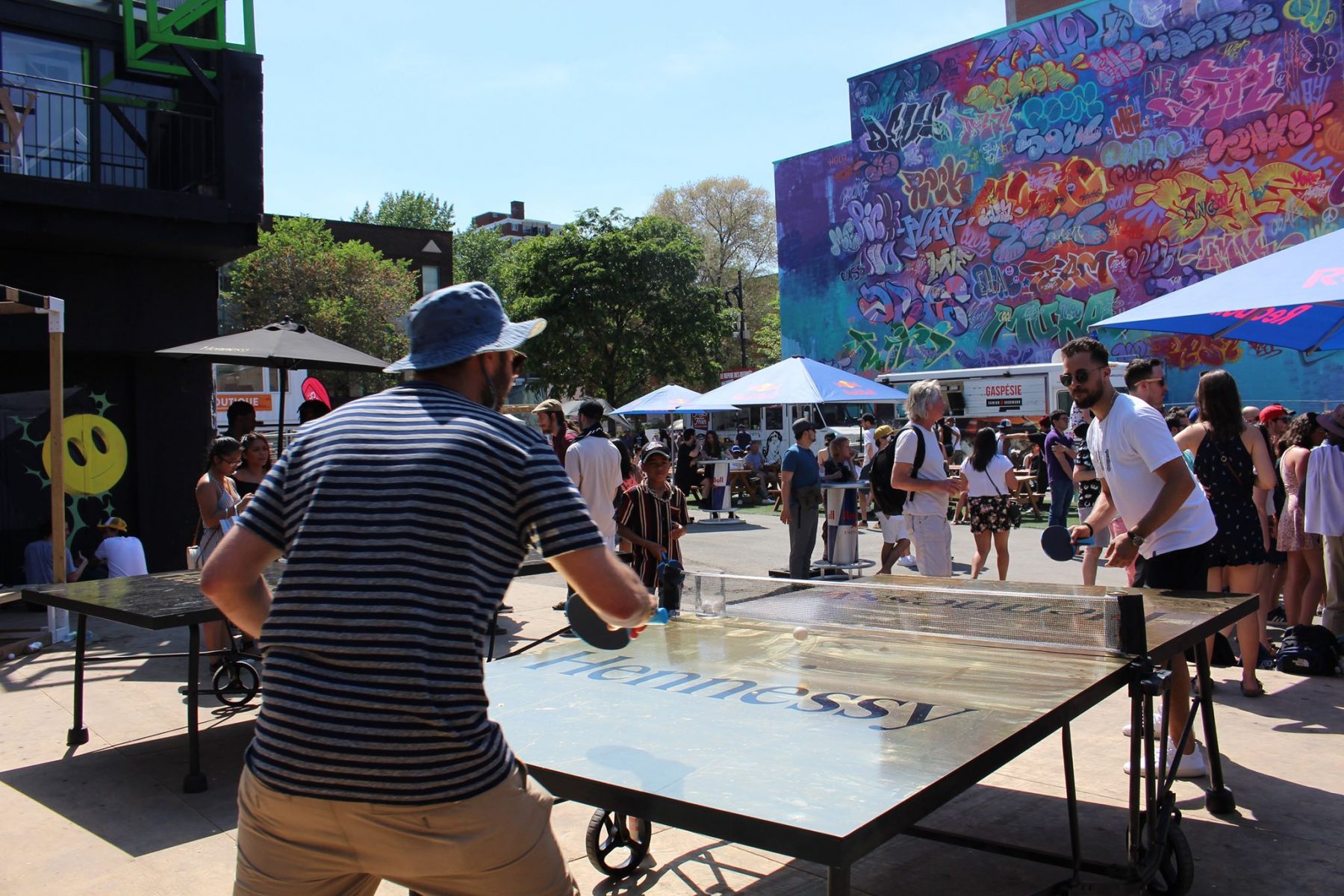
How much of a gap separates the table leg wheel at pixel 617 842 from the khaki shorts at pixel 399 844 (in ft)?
6.53

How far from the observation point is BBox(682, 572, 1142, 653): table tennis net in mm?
3676

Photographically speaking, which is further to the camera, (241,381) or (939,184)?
(241,381)

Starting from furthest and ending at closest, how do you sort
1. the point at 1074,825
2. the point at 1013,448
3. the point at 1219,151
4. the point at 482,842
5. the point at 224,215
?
the point at 1219,151, the point at 1013,448, the point at 224,215, the point at 1074,825, the point at 482,842

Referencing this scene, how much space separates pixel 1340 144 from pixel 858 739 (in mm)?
28456

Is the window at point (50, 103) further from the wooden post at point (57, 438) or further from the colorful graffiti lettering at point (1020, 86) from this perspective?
the colorful graffiti lettering at point (1020, 86)

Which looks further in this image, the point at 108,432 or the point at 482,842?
the point at 108,432

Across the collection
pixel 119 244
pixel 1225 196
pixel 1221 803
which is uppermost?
pixel 1225 196

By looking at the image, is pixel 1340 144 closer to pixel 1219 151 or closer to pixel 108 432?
pixel 1219 151

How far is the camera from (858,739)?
8.75 feet

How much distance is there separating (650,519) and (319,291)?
32102mm

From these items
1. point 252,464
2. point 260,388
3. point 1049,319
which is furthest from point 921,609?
point 260,388

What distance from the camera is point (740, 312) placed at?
48.5 metres

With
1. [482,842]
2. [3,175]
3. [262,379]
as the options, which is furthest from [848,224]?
[482,842]

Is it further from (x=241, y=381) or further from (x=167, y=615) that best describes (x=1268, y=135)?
(x=241, y=381)
